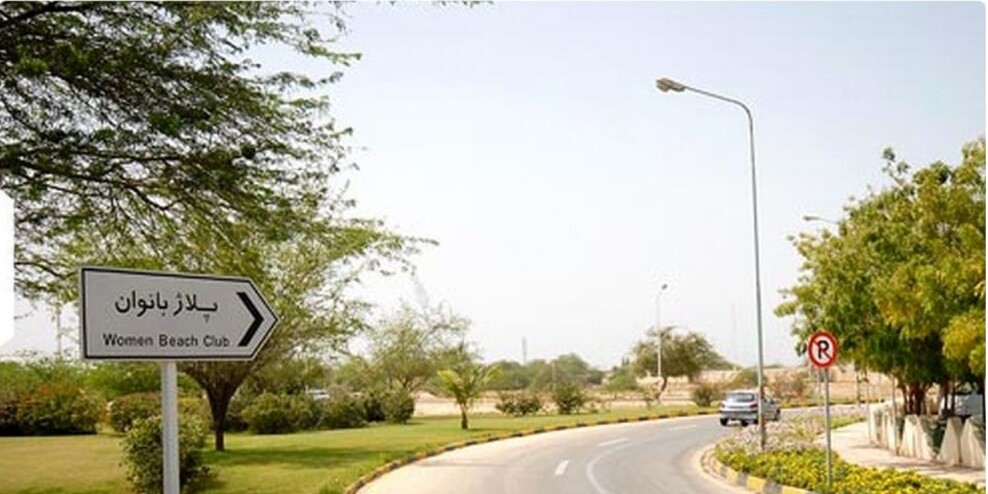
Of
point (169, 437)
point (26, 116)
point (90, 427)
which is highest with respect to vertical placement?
point (26, 116)

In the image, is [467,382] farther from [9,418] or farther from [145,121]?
[145,121]

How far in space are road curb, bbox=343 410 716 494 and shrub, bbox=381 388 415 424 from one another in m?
9.66

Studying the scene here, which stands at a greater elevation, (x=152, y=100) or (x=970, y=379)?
(x=152, y=100)

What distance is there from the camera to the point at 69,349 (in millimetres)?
27719

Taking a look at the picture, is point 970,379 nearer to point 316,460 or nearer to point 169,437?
point 316,460

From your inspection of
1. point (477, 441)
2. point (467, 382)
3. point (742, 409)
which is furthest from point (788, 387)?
point (477, 441)

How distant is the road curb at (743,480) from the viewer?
18.8 m

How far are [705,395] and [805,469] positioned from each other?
4398 centimetres

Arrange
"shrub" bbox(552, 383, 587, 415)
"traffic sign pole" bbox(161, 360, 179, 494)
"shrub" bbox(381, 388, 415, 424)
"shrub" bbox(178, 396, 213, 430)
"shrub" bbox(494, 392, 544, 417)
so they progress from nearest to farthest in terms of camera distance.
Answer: "traffic sign pole" bbox(161, 360, 179, 494), "shrub" bbox(178, 396, 213, 430), "shrub" bbox(381, 388, 415, 424), "shrub" bbox(494, 392, 544, 417), "shrub" bbox(552, 383, 587, 415)

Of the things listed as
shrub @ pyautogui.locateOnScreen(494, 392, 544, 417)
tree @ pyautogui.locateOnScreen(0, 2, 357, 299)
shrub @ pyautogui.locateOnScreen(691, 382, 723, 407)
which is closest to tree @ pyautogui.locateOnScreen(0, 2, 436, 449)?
tree @ pyautogui.locateOnScreen(0, 2, 357, 299)

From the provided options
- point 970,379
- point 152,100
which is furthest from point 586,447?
point 152,100

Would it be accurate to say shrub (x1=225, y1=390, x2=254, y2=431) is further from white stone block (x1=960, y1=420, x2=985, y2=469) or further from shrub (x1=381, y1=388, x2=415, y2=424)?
white stone block (x1=960, y1=420, x2=985, y2=469)

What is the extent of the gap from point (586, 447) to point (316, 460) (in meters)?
8.81

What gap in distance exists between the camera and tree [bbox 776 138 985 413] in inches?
690
